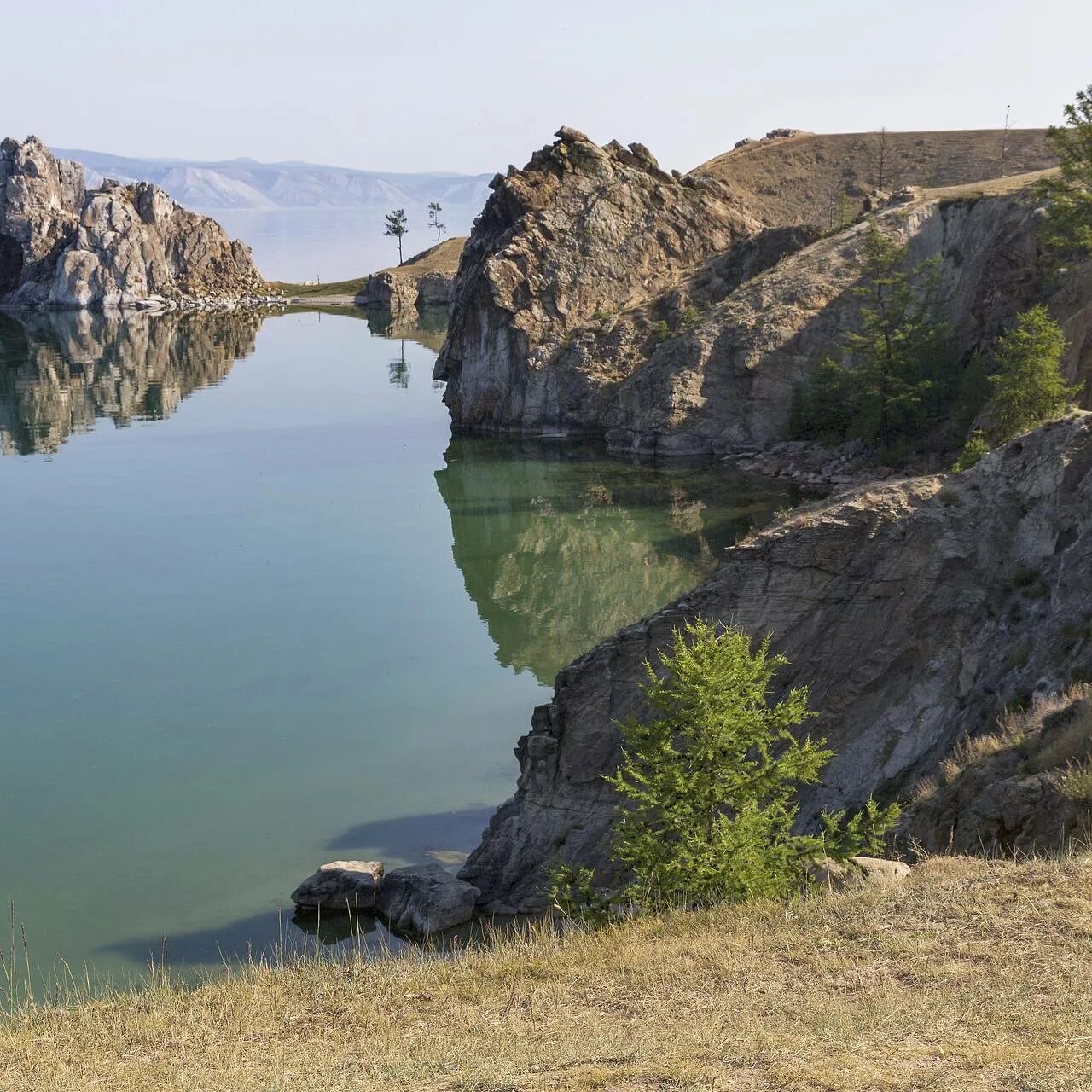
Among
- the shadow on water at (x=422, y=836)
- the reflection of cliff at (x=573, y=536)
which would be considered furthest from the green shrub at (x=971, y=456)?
the shadow on water at (x=422, y=836)

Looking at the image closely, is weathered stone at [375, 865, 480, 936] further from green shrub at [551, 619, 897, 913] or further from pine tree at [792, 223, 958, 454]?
pine tree at [792, 223, 958, 454]

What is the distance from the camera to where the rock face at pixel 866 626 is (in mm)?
21234

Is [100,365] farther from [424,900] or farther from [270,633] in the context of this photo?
[424,900]

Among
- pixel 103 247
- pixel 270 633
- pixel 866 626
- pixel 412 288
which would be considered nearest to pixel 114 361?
pixel 412 288

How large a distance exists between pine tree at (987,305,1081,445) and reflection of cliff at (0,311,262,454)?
53.2m

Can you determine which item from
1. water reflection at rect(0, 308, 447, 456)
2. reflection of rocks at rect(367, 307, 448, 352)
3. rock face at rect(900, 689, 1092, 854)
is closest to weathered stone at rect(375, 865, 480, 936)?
rock face at rect(900, 689, 1092, 854)

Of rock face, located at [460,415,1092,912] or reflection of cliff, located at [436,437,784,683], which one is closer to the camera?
rock face, located at [460,415,1092,912]

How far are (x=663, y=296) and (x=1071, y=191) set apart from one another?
90.5 ft

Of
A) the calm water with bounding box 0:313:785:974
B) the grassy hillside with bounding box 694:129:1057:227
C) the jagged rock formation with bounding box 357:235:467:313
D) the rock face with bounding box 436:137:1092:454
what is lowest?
the calm water with bounding box 0:313:785:974

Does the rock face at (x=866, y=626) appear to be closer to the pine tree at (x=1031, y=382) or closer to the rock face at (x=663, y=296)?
the pine tree at (x=1031, y=382)

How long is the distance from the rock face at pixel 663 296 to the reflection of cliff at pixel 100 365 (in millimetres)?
24896

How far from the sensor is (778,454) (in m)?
63.6

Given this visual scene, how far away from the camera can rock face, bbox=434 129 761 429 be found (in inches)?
3031

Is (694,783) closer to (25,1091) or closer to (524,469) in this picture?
(25,1091)
